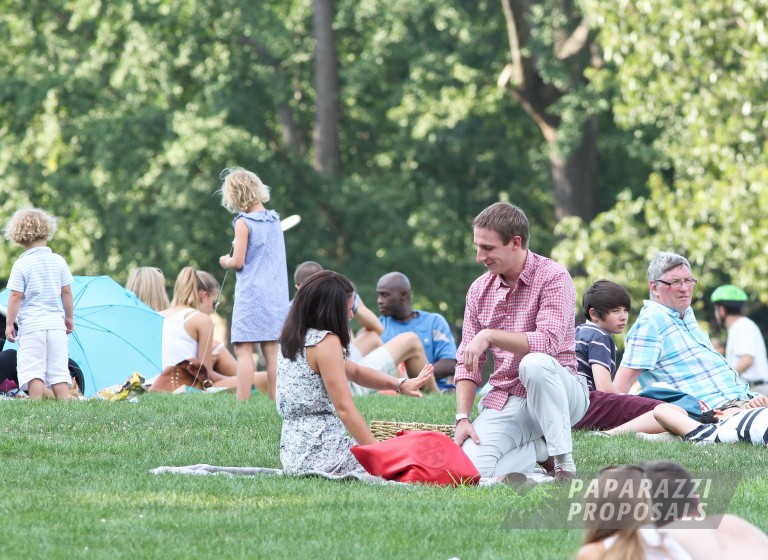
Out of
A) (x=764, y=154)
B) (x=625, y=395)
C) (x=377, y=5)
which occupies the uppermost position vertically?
(x=377, y=5)

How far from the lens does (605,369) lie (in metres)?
9.03

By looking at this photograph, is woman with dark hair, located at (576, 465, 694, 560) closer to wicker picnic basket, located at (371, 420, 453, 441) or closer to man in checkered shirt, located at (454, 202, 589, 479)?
man in checkered shirt, located at (454, 202, 589, 479)

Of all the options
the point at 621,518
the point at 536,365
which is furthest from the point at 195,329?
the point at 621,518

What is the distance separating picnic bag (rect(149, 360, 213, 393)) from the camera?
12.3 m

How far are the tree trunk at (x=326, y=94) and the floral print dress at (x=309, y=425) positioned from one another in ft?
75.5

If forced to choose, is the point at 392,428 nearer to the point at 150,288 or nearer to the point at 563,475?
the point at 563,475

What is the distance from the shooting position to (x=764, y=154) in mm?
18781

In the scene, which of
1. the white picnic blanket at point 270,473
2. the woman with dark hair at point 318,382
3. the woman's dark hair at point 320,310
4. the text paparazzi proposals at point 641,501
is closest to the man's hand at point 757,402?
the white picnic blanket at point 270,473

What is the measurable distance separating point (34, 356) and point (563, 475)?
5.14m

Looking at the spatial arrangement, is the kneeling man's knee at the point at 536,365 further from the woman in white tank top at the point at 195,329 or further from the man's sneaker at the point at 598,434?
the woman in white tank top at the point at 195,329

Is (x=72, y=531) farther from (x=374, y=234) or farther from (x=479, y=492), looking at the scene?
(x=374, y=234)

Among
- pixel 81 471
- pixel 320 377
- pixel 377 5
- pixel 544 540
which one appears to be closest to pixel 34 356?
pixel 81 471

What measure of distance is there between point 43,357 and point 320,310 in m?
4.30

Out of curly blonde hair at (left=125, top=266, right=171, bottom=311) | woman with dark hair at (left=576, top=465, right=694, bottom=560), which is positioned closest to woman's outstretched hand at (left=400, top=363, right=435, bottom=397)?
woman with dark hair at (left=576, top=465, right=694, bottom=560)
